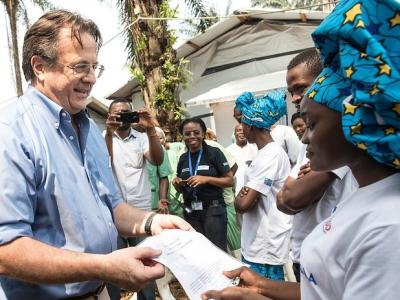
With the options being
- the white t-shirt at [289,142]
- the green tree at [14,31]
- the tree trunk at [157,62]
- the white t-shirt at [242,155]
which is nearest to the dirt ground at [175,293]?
the white t-shirt at [242,155]

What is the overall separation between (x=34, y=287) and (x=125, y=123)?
2.60 m

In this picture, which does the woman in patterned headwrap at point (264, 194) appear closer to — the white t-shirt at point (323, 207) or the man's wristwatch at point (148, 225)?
the white t-shirt at point (323, 207)

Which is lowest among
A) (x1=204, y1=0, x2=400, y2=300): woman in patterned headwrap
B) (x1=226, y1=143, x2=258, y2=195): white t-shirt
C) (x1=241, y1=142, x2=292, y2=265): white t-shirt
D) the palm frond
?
(x1=226, y1=143, x2=258, y2=195): white t-shirt

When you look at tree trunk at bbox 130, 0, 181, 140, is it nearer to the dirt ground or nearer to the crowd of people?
the dirt ground

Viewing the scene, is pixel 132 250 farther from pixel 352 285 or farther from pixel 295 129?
pixel 295 129

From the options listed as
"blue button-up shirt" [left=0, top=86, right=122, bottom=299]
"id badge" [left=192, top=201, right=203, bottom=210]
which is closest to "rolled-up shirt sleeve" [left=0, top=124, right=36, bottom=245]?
"blue button-up shirt" [left=0, top=86, right=122, bottom=299]

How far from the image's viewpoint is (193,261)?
1.51m

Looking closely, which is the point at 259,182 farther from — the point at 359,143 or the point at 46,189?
the point at 359,143

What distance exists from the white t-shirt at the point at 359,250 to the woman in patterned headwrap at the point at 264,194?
1.85 m

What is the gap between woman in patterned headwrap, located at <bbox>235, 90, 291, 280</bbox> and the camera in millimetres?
3037

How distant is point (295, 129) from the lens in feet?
17.2

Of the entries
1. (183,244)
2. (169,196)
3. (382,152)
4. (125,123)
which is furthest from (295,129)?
(382,152)

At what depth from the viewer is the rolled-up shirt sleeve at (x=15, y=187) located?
1.49 meters

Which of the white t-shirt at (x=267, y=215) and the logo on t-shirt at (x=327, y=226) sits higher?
the logo on t-shirt at (x=327, y=226)
